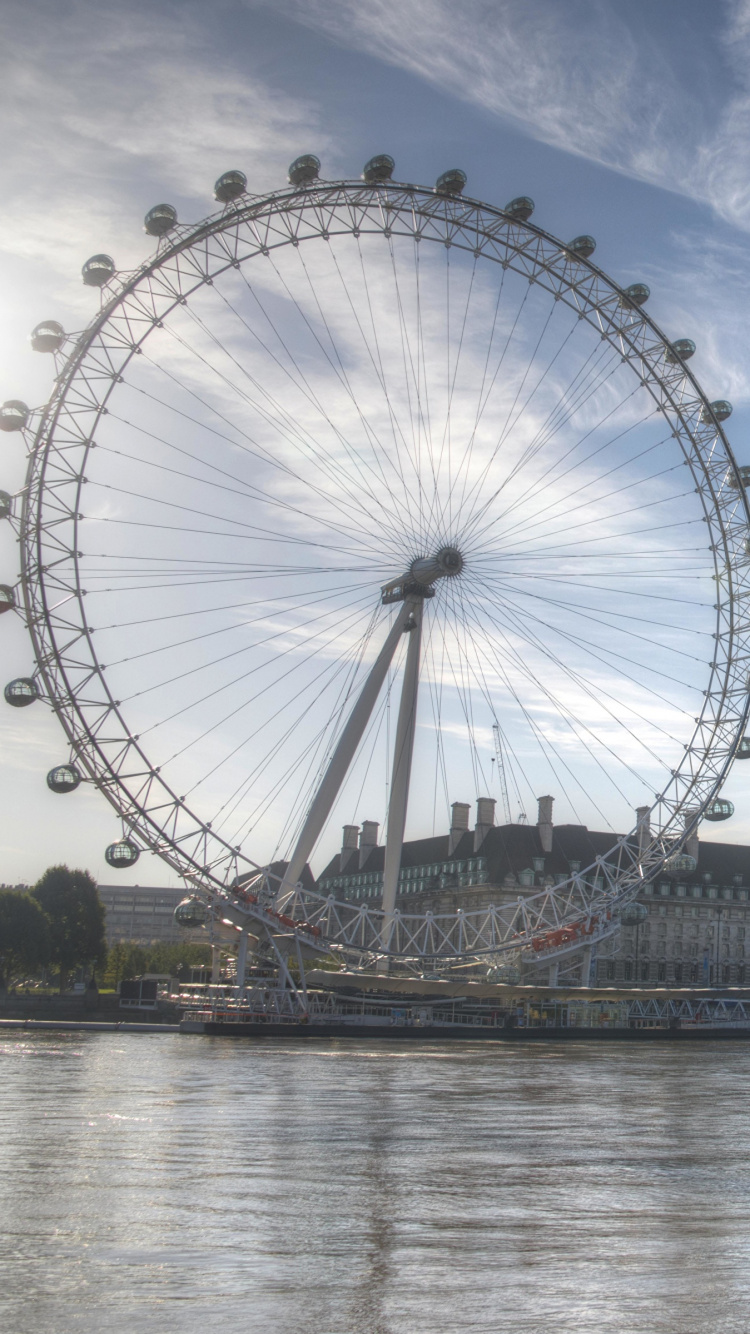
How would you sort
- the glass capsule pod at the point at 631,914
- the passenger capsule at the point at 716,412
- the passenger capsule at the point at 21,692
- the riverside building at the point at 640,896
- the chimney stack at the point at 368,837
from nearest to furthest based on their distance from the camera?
the passenger capsule at the point at 21,692, the passenger capsule at the point at 716,412, the glass capsule pod at the point at 631,914, the riverside building at the point at 640,896, the chimney stack at the point at 368,837

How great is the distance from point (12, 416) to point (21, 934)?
60.8 m

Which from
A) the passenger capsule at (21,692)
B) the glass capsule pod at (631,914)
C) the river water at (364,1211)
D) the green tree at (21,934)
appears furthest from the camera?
the green tree at (21,934)

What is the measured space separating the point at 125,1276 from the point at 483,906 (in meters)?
129

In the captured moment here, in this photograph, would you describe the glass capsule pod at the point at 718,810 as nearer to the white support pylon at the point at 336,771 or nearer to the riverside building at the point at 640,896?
the white support pylon at the point at 336,771

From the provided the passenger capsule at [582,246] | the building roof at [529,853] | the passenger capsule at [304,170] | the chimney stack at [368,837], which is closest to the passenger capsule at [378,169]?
the passenger capsule at [304,170]

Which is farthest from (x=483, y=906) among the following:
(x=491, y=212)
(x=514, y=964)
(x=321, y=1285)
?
(x=321, y=1285)

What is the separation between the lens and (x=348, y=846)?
171125mm

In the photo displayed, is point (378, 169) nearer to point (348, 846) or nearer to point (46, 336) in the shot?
point (46, 336)

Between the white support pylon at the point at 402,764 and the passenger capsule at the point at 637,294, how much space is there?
22.1 m

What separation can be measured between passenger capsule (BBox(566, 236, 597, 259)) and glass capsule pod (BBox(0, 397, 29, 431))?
32.2 m

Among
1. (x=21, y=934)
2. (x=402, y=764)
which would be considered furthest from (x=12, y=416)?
(x=21, y=934)

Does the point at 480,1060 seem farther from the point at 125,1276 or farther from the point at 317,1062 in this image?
the point at 125,1276

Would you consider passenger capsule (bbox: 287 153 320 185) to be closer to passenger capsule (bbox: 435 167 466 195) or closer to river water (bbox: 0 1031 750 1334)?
passenger capsule (bbox: 435 167 466 195)

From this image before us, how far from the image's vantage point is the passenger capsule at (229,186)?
5875cm
